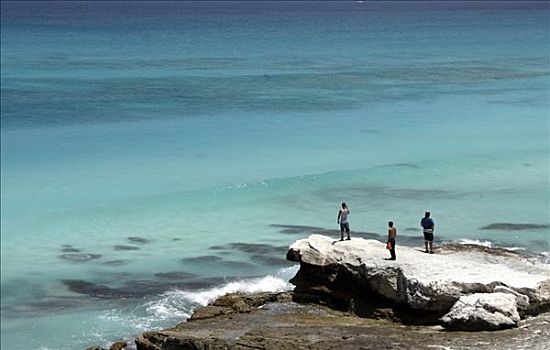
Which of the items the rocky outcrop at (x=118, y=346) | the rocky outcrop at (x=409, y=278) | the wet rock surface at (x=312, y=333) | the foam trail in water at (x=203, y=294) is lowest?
the rocky outcrop at (x=118, y=346)

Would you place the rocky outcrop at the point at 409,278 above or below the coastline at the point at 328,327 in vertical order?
above

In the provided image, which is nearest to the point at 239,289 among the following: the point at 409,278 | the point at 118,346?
the point at 118,346

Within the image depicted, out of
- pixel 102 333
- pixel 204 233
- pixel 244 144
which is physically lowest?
pixel 102 333

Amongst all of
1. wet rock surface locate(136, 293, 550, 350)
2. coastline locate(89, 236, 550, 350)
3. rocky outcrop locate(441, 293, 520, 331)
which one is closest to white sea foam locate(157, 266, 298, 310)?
coastline locate(89, 236, 550, 350)

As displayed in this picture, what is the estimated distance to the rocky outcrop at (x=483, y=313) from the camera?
963 inches

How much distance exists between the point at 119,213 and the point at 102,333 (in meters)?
14.4

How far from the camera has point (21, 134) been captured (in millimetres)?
64250

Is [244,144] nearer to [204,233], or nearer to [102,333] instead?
[204,233]

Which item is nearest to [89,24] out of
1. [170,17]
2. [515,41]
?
[170,17]

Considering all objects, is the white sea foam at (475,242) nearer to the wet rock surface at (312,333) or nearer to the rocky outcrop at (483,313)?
the wet rock surface at (312,333)

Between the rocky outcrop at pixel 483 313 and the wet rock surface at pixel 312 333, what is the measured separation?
21cm

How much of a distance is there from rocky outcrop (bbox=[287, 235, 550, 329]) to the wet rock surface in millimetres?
424

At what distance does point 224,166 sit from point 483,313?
2984 centimetres

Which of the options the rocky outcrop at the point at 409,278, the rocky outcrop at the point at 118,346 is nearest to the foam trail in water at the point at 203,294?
the rocky outcrop at the point at 118,346
